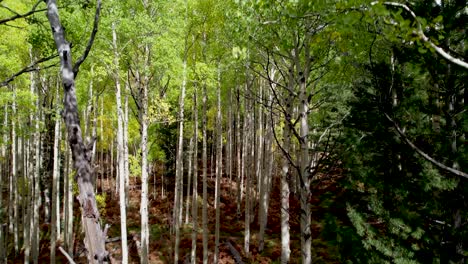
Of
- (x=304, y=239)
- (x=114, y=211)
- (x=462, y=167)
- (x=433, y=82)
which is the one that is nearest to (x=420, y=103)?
(x=433, y=82)

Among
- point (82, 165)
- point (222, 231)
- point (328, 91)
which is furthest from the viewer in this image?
point (222, 231)

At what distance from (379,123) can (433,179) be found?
2.25 metres

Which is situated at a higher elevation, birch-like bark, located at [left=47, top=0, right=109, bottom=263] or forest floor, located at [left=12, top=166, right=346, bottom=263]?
birch-like bark, located at [left=47, top=0, right=109, bottom=263]

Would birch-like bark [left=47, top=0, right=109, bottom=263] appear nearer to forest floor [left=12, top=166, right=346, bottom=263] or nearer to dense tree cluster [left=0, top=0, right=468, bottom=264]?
dense tree cluster [left=0, top=0, right=468, bottom=264]

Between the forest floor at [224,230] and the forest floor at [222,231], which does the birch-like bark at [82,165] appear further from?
the forest floor at [222,231]

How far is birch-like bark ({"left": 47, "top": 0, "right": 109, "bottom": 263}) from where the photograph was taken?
3.07 m

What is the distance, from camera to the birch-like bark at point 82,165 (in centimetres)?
307

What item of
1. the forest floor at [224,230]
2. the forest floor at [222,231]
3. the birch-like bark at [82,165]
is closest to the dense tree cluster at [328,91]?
the birch-like bark at [82,165]

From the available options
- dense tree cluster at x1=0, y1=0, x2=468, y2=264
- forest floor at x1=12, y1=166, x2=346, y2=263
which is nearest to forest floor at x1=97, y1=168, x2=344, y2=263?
forest floor at x1=12, y1=166, x2=346, y2=263

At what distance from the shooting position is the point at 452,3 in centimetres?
704

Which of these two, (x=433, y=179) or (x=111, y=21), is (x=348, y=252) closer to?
(x=433, y=179)

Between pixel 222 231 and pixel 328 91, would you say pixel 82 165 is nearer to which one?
pixel 328 91

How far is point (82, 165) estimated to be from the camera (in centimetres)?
314

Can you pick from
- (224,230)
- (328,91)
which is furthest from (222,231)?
(328,91)
